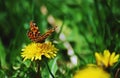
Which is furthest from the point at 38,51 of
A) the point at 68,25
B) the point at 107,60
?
the point at 68,25

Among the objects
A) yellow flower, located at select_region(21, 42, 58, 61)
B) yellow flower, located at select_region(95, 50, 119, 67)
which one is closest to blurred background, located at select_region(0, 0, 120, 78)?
yellow flower, located at select_region(95, 50, 119, 67)

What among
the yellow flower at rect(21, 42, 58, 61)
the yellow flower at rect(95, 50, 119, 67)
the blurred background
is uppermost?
the yellow flower at rect(21, 42, 58, 61)

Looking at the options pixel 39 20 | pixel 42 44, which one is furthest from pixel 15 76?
pixel 39 20

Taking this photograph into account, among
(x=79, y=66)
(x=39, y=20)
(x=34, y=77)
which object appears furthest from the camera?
(x=39, y=20)

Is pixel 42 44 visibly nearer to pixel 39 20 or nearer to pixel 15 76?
pixel 15 76

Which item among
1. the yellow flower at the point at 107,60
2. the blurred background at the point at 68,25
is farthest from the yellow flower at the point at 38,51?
the blurred background at the point at 68,25

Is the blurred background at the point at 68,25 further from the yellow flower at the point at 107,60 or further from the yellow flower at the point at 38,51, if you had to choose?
the yellow flower at the point at 38,51

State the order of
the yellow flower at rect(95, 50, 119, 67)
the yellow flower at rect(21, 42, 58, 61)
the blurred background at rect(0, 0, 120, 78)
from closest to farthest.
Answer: the yellow flower at rect(21, 42, 58, 61) < the yellow flower at rect(95, 50, 119, 67) < the blurred background at rect(0, 0, 120, 78)

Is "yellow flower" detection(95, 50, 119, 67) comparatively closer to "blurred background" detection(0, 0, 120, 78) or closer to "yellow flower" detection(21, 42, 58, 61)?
"yellow flower" detection(21, 42, 58, 61)
